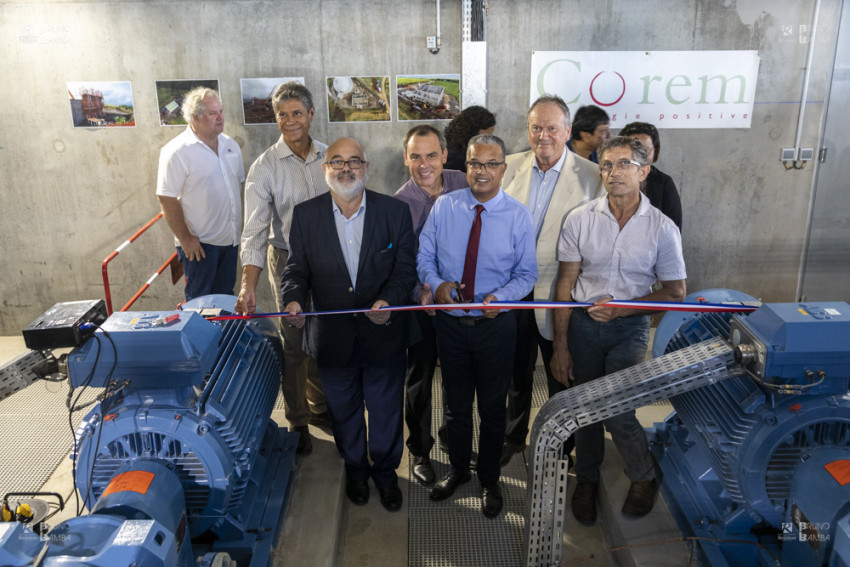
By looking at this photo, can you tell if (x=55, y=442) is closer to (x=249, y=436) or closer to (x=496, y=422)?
Result: (x=249, y=436)

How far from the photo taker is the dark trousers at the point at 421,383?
3.10 meters

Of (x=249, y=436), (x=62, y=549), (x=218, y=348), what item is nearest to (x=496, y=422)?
(x=249, y=436)

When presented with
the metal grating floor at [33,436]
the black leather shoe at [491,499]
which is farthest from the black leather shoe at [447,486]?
the metal grating floor at [33,436]

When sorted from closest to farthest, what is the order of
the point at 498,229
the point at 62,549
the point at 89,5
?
the point at 62,549, the point at 498,229, the point at 89,5

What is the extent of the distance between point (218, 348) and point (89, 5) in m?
3.36

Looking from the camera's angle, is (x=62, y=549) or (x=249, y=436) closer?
(x=62, y=549)

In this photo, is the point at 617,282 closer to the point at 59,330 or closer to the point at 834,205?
the point at 59,330

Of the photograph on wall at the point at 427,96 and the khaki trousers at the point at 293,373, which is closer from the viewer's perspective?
the khaki trousers at the point at 293,373

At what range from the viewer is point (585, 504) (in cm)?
297

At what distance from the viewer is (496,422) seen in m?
2.92

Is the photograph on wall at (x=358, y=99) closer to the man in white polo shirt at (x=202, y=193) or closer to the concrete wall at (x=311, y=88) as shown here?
A: the concrete wall at (x=311, y=88)

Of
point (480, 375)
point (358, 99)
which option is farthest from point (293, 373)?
point (358, 99)

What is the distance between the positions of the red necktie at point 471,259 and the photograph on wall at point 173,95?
280 centimetres

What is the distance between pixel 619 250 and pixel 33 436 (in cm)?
347
